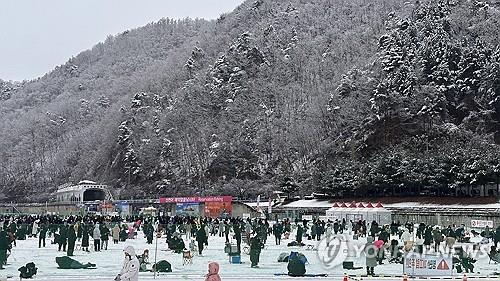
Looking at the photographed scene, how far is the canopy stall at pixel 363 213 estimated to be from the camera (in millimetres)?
41844

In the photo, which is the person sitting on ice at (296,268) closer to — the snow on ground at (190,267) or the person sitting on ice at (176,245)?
the snow on ground at (190,267)

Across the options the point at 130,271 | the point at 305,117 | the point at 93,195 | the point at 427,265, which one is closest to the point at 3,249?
the point at 427,265

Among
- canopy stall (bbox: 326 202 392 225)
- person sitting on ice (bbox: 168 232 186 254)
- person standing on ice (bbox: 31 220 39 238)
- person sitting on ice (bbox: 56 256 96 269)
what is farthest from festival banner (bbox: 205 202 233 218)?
person sitting on ice (bbox: 56 256 96 269)

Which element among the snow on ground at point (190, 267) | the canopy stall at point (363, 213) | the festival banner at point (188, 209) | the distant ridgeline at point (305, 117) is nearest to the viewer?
the snow on ground at point (190, 267)

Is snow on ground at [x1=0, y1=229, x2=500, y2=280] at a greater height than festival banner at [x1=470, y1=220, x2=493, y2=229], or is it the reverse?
festival banner at [x1=470, y1=220, x2=493, y2=229]

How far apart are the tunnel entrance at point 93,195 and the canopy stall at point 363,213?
190 feet

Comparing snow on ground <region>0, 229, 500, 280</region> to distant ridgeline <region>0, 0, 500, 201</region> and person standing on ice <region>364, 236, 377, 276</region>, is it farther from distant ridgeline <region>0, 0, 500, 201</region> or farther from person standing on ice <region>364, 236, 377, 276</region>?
distant ridgeline <region>0, 0, 500, 201</region>

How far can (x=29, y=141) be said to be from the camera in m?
146

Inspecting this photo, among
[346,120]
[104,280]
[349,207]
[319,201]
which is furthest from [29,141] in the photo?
[104,280]

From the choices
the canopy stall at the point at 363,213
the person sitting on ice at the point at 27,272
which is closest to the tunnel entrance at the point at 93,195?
the canopy stall at the point at 363,213

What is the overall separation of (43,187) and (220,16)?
74.7 metres

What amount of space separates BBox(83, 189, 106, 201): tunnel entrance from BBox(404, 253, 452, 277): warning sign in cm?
8252

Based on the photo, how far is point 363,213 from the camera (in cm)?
4241

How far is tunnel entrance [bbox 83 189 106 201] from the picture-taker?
96.4 meters
